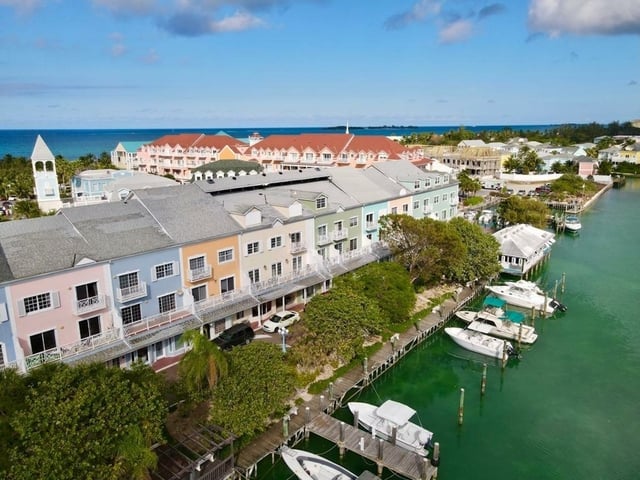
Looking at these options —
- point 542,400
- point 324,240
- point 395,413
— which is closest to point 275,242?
point 324,240

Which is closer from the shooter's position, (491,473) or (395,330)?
(491,473)

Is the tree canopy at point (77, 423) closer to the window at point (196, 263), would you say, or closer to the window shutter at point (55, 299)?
the window shutter at point (55, 299)

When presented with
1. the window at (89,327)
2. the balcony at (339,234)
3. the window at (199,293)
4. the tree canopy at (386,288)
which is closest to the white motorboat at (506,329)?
the tree canopy at (386,288)

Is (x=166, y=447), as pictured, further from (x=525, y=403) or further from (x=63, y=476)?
(x=525, y=403)

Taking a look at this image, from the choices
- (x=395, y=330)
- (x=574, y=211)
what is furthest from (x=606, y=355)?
(x=574, y=211)

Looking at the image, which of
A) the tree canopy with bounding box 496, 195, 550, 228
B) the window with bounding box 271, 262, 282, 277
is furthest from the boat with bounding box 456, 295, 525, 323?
the tree canopy with bounding box 496, 195, 550, 228

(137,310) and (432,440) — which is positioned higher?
(137,310)

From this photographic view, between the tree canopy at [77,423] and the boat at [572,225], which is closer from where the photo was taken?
the tree canopy at [77,423]
